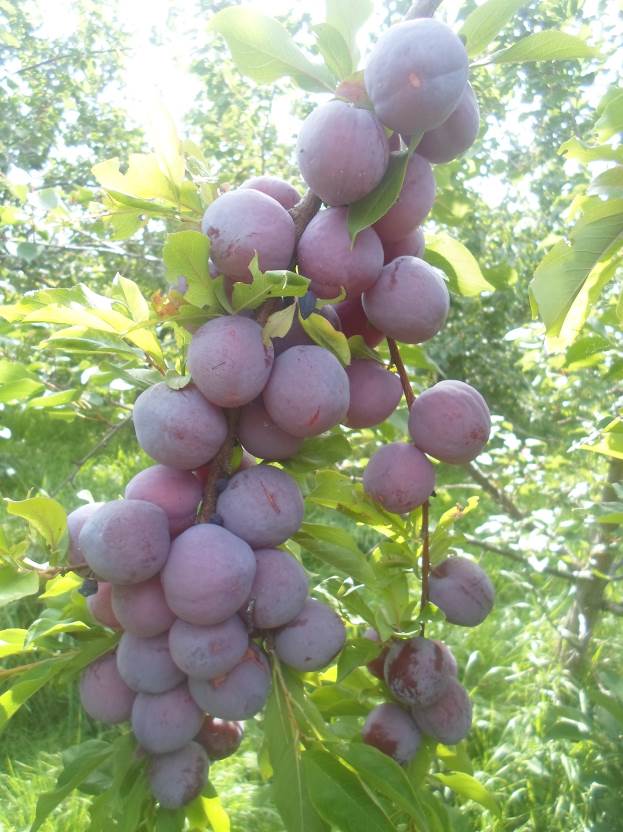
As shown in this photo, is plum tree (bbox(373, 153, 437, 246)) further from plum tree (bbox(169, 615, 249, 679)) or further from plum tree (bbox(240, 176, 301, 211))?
plum tree (bbox(169, 615, 249, 679))

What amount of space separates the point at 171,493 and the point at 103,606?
0.55 ft

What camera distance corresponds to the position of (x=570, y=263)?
810 mm

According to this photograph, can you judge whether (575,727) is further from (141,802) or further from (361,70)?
(361,70)

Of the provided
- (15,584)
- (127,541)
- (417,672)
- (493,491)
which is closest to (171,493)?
(127,541)

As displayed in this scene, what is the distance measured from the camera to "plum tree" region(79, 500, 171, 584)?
65 cm

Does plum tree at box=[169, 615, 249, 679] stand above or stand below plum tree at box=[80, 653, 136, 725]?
above

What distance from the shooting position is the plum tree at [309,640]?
0.76 meters

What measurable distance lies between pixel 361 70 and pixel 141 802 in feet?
2.71

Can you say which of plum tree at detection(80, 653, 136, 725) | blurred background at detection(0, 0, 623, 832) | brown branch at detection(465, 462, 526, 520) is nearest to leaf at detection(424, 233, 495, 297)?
blurred background at detection(0, 0, 623, 832)

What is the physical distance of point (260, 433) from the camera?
2.38 feet

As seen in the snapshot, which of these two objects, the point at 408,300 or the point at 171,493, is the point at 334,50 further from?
the point at 171,493

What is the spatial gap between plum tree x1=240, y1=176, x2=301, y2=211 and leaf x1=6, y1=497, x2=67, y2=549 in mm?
383

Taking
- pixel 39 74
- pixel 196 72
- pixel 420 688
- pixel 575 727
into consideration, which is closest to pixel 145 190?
pixel 420 688

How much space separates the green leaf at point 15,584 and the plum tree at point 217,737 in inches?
11.9
